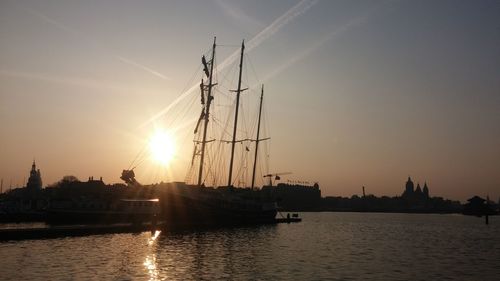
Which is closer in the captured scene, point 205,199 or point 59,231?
point 59,231

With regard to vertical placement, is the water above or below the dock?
below

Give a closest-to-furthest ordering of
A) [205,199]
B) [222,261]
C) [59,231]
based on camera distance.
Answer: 1. [222,261]
2. [59,231]
3. [205,199]

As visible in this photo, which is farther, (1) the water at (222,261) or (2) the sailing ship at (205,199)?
(2) the sailing ship at (205,199)

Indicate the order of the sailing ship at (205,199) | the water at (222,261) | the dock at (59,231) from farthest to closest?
the sailing ship at (205,199)
the dock at (59,231)
the water at (222,261)

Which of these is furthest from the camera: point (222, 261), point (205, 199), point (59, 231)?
point (205, 199)

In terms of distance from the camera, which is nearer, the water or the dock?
the water

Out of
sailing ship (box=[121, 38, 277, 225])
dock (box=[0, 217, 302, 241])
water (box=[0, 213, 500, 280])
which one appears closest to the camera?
water (box=[0, 213, 500, 280])

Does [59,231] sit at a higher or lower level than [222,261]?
higher

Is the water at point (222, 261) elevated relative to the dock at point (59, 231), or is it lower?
lower

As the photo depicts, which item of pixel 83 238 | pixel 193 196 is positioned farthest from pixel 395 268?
pixel 193 196

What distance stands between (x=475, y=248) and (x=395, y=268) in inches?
1081

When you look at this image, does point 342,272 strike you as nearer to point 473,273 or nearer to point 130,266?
point 473,273

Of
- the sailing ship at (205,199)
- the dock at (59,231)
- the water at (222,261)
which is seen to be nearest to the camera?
the water at (222,261)

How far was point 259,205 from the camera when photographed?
347ft
